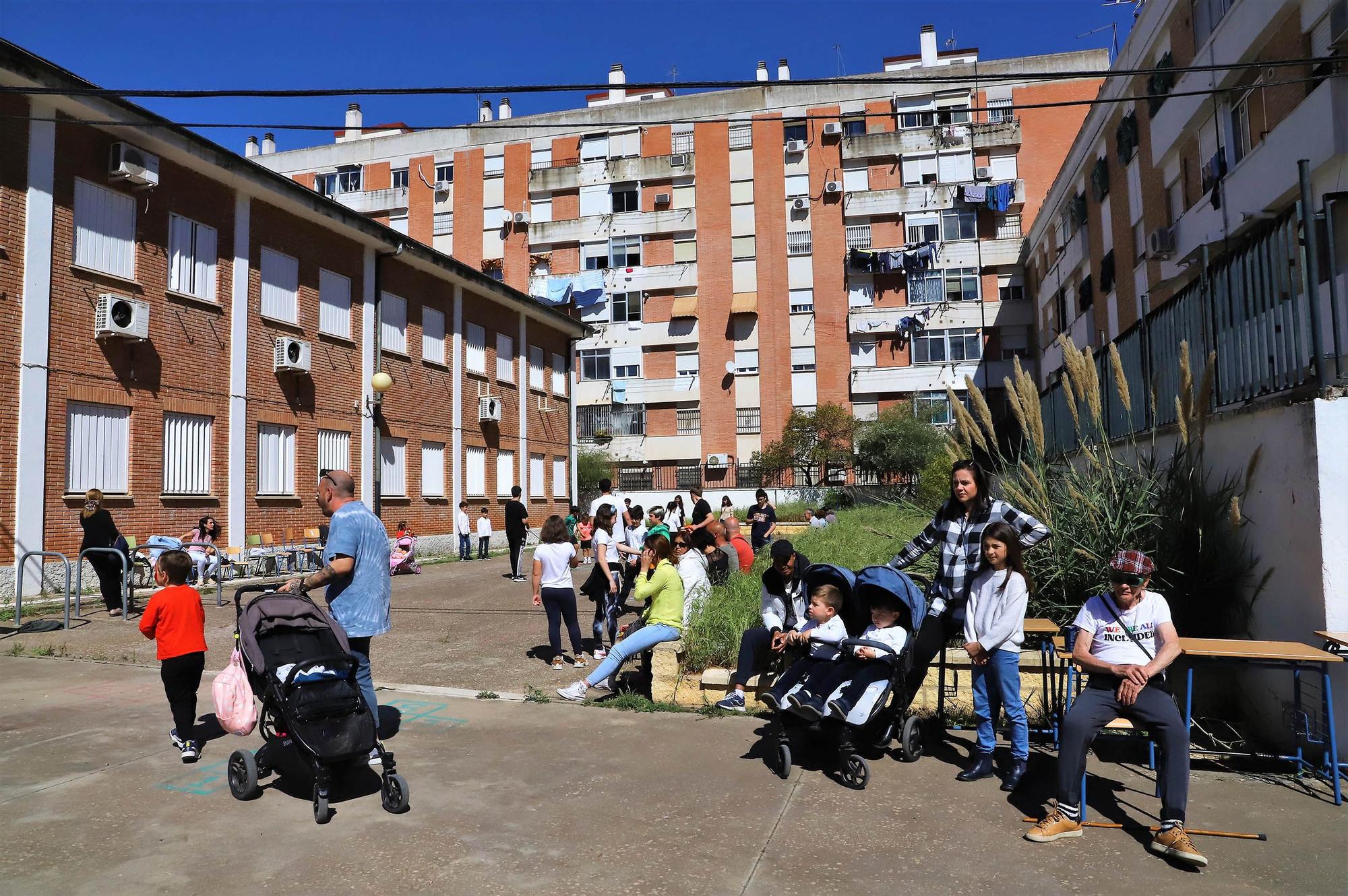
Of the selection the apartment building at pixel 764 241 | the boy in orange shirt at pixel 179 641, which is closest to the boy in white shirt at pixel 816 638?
the boy in orange shirt at pixel 179 641

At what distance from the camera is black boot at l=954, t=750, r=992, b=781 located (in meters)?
5.58

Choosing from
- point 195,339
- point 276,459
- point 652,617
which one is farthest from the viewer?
point 276,459

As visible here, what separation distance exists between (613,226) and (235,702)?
43.4 metres

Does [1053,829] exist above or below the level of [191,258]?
below

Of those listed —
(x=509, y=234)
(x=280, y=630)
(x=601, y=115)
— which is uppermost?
(x=601, y=115)

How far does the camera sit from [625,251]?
4700cm

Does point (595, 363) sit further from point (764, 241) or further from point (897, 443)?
point (897, 443)

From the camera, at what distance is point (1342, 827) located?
15.5 ft

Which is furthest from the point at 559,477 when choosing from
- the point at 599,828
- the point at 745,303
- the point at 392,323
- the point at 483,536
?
the point at 599,828

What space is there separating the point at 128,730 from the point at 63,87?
41.1ft

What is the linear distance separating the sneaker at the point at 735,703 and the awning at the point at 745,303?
38879mm

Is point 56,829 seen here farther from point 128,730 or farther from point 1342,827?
point 1342,827

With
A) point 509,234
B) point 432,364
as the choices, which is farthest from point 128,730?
point 509,234

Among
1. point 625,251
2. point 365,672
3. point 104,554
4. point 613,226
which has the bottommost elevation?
point 365,672
